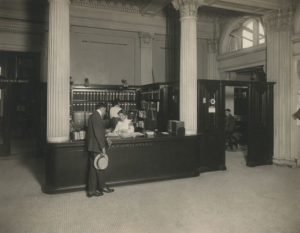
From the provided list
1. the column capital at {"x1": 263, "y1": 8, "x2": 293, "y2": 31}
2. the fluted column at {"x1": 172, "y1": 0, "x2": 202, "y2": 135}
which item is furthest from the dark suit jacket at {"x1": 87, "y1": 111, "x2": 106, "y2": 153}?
the column capital at {"x1": 263, "y1": 8, "x2": 293, "y2": 31}

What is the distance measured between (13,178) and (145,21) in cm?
722

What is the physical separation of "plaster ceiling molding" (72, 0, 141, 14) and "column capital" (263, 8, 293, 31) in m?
4.34

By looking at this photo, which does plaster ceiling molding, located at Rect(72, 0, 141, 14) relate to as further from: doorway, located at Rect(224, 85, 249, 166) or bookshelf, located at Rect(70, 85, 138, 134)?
doorway, located at Rect(224, 85, 249, 166)

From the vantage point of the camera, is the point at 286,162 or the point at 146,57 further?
the point at 146,57

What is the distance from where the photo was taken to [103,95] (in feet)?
32.3

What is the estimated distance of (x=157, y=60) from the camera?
438 inches

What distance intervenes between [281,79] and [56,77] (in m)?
6.58

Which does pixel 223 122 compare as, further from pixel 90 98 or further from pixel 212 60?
pixel 90 98

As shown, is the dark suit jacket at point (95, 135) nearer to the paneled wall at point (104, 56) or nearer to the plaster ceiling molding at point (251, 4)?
the plaster ceiling molding at point (251, 4)

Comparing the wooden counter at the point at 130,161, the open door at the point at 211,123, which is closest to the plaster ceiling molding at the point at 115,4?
the open door at the point at 211,123

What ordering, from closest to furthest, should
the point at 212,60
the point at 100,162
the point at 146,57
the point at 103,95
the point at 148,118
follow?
1. the point at 100,162
2. the point at 148,118
3. the point at 103,95
4. the point at 146,57
5. the point at 212,60

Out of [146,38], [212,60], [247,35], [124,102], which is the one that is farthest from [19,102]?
[247,35]

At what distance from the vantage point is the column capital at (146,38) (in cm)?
1065

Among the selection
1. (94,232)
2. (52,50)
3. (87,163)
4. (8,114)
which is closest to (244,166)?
(87,163)
